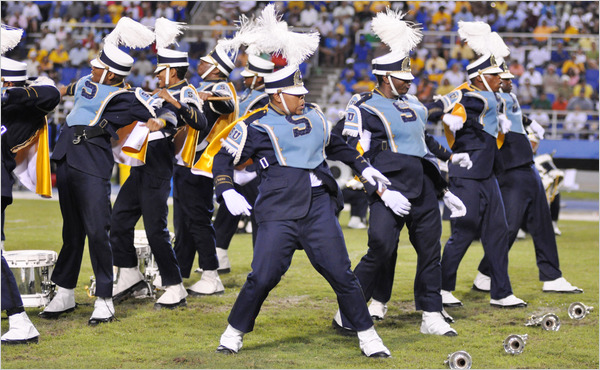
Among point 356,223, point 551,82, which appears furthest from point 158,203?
point 551,82

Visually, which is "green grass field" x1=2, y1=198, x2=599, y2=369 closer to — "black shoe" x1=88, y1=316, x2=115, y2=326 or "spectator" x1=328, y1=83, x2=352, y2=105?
"black shoe" x1=88, y1=316, x2=115, y2=326

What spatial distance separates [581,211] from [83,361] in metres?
13.2

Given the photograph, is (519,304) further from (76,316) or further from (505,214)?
(76,316)

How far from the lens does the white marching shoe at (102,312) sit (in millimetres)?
6738

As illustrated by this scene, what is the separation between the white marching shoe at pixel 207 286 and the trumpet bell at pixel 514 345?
3.06m

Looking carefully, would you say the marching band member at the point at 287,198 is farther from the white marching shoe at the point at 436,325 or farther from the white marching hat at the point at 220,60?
the white marching hat at the point at 220,60

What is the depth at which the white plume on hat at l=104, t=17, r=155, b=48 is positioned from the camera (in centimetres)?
693

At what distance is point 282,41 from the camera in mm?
5805

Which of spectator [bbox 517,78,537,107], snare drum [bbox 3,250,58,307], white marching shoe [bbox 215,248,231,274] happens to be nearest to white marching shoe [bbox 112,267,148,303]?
snare drum [bbox 3,250,58,307]

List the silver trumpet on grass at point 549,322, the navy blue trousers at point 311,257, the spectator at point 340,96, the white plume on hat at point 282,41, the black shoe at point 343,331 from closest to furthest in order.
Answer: the navy blue trousers at point 311,257
the white plume on hat at point 282,41
the black shoe at point 343,331
the silver trumpet on grass at point 549,322
the spectator at point 340,96

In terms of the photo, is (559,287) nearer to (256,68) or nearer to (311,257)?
(256,68)

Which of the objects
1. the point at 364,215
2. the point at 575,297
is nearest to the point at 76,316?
the point at 575,297

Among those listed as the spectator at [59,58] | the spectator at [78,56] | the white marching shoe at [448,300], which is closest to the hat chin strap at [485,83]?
the white marching shoe at [448,300]

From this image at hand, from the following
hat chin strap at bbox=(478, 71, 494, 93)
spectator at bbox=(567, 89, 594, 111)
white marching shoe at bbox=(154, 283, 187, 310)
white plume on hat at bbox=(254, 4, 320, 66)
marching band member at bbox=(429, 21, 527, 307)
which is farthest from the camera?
spectator at bbox=(567, 89, 594, 111)
